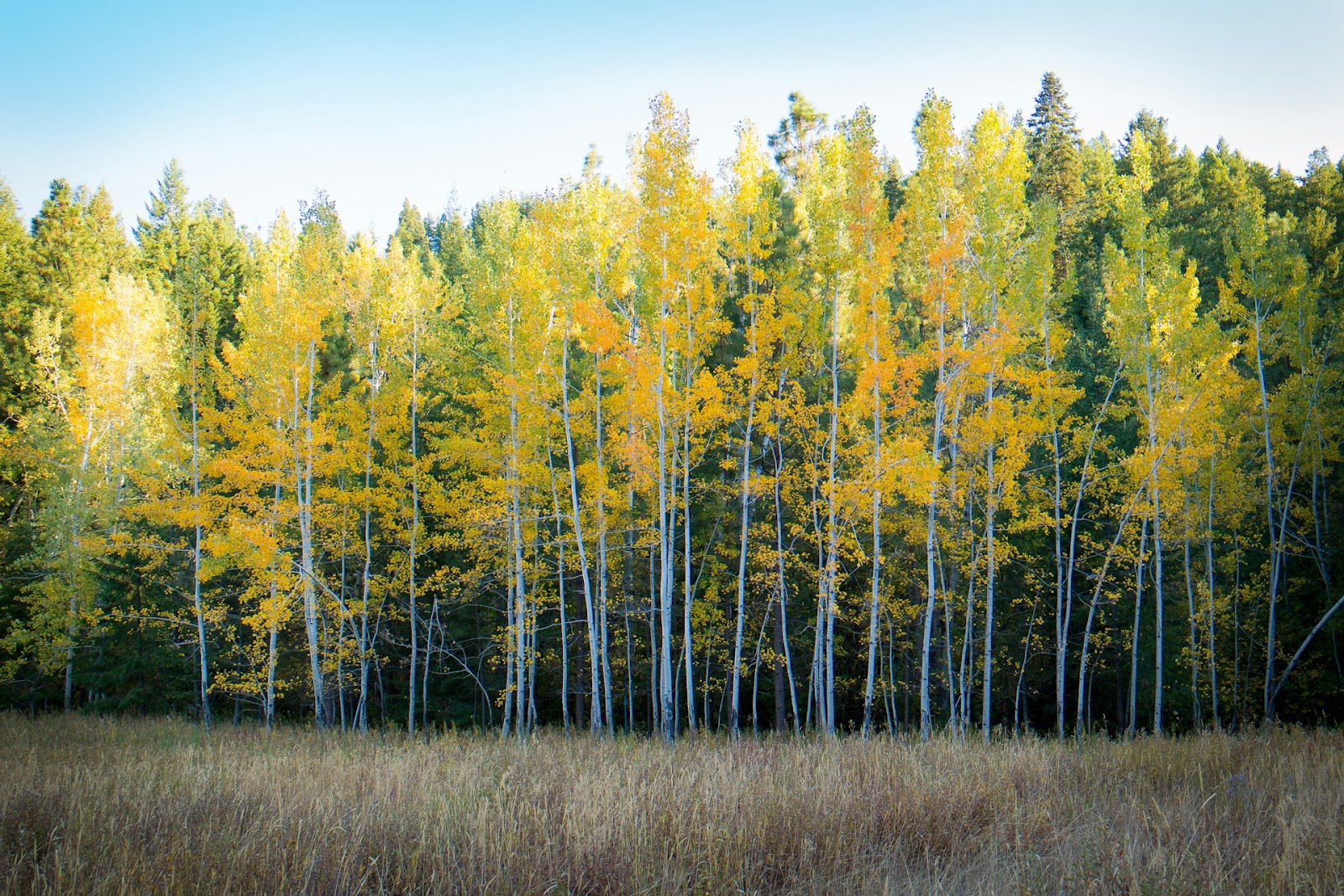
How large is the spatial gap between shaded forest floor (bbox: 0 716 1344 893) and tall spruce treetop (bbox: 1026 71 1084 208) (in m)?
30.1

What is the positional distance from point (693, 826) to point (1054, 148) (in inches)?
1492

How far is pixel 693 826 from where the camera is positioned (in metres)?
5.64

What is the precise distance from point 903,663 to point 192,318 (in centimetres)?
2230

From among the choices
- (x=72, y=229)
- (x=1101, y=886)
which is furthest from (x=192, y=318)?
(x=1101, y=886)

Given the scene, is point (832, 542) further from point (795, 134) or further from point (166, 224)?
point (166, 224)

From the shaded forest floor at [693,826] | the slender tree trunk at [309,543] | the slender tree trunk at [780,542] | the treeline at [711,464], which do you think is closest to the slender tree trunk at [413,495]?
the treeline at [711,464]

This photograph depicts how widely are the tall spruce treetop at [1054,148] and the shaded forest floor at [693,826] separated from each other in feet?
98.8

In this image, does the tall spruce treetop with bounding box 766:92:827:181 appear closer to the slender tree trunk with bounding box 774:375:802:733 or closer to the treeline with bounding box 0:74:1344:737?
the treeline with bounding box 0:74:1344:737

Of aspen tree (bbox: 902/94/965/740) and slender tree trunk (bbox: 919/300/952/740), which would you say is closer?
slender tree trunk (bbox: 919/300/952/740)

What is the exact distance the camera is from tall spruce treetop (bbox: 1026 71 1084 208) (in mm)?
33469

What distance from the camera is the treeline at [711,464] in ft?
52.3

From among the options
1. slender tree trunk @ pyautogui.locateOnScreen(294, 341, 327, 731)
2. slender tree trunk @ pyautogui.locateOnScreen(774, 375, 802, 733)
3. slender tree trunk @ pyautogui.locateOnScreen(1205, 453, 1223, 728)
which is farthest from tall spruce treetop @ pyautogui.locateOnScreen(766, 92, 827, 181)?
slender tree trunk @ pyautogui.locateOnScreen(294, 341, 327, 731)

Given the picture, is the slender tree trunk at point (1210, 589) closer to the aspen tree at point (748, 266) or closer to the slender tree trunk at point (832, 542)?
the slender tree trunk at point (832, 542)

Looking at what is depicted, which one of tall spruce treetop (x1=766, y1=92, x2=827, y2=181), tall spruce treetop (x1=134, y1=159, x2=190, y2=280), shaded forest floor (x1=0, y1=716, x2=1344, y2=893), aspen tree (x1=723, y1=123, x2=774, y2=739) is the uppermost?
tall spruce treetop (x1=134, y1=159, x2=190, y2=280)
